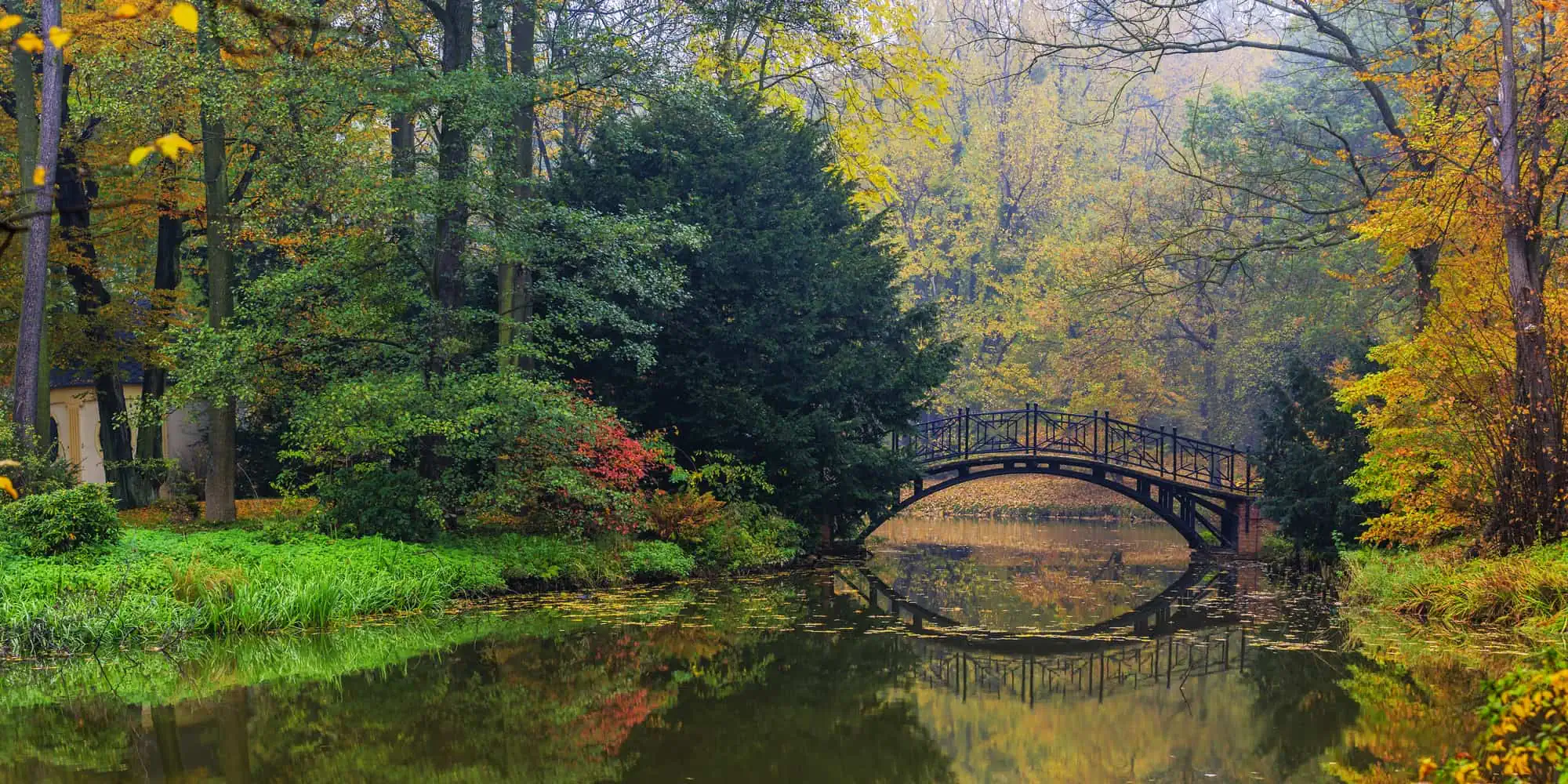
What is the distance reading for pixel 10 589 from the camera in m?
11.3

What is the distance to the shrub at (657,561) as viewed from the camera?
16859 millimetres

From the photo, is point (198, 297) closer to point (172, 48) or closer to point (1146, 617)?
point (172, 48)

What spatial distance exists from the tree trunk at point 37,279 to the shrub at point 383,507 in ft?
10.9

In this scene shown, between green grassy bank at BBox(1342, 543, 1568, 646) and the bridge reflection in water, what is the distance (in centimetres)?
163

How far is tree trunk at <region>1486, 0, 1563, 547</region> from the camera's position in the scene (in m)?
12.6

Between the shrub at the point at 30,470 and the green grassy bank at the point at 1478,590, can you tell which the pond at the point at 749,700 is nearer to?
the green grassy bank at the point at 1478,590

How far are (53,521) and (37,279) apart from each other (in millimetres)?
3919

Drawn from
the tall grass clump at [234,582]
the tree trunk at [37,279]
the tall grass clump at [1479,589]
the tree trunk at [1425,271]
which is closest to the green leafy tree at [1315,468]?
the tree trunk at [1425,271]

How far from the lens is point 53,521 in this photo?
12.3 m

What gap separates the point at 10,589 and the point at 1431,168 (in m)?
16.7

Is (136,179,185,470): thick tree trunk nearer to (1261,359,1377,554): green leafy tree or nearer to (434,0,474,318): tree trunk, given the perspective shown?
(434,0,474,318): tree trunk

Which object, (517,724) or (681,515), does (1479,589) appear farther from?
(681,515)

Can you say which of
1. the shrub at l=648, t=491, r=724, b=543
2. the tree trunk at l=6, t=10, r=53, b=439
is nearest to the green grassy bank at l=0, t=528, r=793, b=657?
the shrub at l=648, t=491, r=724, b=543

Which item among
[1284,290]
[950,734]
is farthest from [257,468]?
[1284,290]
